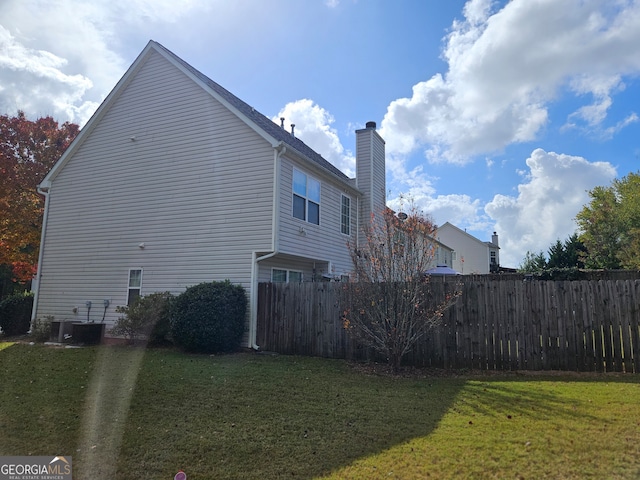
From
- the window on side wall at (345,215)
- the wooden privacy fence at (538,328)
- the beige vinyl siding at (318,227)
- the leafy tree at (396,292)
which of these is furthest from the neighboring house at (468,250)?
the leafy tree at (396,292)

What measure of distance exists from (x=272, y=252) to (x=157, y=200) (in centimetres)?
469

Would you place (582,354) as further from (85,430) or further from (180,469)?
(85,430)

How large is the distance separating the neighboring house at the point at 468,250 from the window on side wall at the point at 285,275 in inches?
1186

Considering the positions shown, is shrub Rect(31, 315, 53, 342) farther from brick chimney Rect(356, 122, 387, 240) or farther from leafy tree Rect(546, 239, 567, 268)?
leafy tree Rect(546, 239, 567, 268)

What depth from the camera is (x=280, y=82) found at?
12.5 meters

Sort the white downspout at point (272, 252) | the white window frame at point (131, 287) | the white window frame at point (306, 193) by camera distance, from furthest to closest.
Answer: the white window frame at point (131, 287) → the white window frame at point (306, 193) → the white downspout at point (272, 252)

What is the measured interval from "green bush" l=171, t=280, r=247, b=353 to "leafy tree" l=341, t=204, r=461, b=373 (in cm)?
323

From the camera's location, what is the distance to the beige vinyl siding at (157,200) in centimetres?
1181

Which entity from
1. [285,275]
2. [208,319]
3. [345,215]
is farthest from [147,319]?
[345,215]

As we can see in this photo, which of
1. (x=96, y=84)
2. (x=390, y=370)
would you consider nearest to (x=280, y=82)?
(x=96, y=84)

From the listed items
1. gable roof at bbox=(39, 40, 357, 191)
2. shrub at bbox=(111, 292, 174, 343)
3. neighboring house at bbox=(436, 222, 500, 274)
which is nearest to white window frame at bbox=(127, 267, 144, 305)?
shrub at bbox=(111, 292, 174, 343)

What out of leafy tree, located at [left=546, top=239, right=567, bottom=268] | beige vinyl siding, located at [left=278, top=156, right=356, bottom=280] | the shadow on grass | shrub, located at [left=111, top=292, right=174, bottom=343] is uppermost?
leafy tree, located at [left=546, top=239, right=567, bottom=268]

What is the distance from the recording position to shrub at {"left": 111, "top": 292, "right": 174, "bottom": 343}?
1116 cm

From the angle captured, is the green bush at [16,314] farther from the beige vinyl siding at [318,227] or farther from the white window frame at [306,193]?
the white window frame at [306,193]
